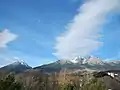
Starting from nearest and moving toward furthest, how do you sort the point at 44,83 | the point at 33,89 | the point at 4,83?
the point at 4,83 < the point at 33,89 < the point at 44,83

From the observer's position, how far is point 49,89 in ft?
494

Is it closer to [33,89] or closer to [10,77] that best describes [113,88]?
[33,89]

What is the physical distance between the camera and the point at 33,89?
14188 centimetres

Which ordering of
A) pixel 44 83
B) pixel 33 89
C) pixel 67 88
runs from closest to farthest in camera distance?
pixel 67 88 < pixel 33 89 < pixel 44 83

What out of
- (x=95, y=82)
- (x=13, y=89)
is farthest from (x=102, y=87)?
(x=13, y=89)

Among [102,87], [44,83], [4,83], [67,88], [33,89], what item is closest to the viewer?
[4,83]

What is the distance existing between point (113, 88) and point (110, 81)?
7224 millimetres

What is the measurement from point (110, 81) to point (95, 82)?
71640 mm

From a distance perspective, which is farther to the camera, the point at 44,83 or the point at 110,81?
the point at 44,83

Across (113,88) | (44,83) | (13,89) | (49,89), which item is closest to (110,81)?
(113,88)

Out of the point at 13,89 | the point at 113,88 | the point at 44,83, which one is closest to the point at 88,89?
the point at 13,89

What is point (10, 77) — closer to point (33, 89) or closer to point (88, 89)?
point (88, 89)

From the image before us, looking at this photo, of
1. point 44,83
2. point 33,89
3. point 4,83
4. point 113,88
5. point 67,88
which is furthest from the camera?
point 44,83

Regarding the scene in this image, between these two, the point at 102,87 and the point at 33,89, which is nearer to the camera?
the point at 102,87
